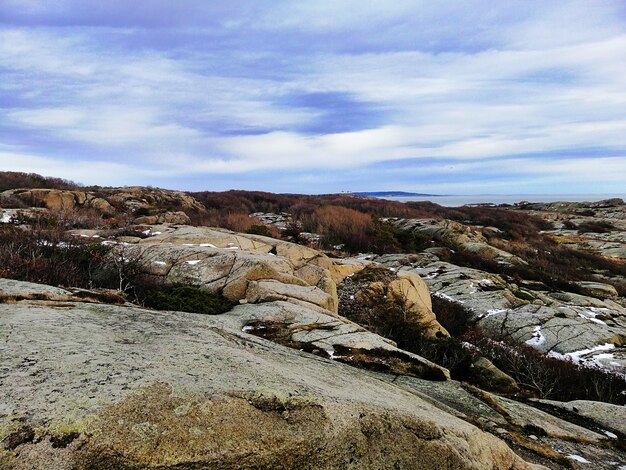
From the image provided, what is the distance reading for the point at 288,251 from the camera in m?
12.1

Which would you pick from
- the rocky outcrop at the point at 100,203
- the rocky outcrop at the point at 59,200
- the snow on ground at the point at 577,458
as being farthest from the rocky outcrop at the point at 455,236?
the snow on ground at the point at 577,458

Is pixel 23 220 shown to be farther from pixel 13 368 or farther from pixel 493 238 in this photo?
pixel 493 238

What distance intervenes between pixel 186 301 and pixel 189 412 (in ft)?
14.2

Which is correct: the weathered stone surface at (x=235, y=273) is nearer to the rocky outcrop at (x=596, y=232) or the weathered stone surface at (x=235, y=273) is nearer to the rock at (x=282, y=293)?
the rock at (x=282, y=293)

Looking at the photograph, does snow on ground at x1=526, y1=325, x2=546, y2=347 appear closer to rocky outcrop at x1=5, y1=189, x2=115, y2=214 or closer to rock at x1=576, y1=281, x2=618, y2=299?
rock at x1=576, y1=281, x2=618, y2=299

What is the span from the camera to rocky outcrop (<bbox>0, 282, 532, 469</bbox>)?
1.81 metres

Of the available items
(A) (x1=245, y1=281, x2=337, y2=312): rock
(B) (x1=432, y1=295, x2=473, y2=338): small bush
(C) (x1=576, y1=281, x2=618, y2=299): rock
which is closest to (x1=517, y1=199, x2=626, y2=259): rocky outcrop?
(C) (x1=576, y1=281, x2=618, y2=299): rock

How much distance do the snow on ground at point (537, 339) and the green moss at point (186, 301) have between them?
951 cm

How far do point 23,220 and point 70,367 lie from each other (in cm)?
1301

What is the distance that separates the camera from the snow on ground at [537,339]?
1133 centimetres

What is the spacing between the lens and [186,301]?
244 inches

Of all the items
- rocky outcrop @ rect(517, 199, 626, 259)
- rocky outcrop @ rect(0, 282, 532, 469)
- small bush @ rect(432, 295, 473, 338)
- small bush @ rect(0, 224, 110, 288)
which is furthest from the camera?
rocky outcrop @ rect(517, 199, 626, 259)

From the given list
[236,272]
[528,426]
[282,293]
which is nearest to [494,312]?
[282,293]

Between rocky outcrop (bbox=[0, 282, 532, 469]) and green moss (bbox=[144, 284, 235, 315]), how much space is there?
256 centimetres
